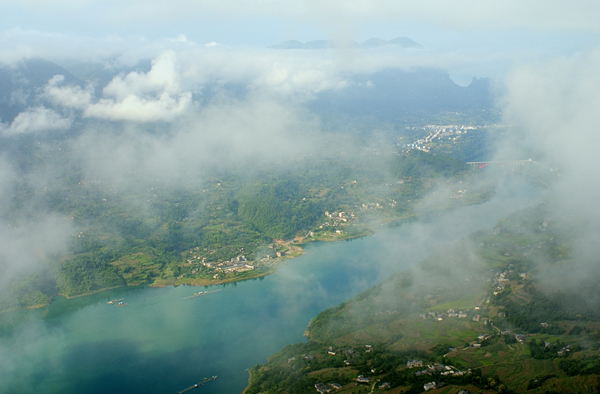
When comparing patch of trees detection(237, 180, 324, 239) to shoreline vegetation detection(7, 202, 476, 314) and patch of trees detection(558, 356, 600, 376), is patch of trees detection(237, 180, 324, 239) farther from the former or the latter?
patch of trees detection(558, 356, 600, 376)

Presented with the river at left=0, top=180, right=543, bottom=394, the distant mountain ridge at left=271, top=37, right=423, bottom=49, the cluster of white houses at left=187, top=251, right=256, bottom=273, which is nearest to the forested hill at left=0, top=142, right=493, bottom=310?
the cluster of white houses at left=187, top=251, right=256, bottom=273

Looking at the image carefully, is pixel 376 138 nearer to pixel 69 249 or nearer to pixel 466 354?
pixel 69 249

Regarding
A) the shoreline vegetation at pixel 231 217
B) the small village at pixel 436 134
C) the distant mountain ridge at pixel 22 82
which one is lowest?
the shoreline vegetation at pixel 231 217

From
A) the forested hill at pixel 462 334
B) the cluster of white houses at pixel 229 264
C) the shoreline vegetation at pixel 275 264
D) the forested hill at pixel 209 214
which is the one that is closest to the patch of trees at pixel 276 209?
the forested hill at pixel 209 214

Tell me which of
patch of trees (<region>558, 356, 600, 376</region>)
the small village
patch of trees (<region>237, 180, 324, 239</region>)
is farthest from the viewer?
the small village

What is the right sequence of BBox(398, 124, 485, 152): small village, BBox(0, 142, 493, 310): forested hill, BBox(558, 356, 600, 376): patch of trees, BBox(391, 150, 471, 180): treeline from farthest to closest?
BBox(398, 124, 485, 152): small village, BBox(391, 150, 471, 180): treeline, BBox(0, 142, 493, 310): forested hill, BBox(558, 356, 600, 376): patch of trees

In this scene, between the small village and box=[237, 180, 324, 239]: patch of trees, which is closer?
box=[237, 180, 324, 239]: patch of trees

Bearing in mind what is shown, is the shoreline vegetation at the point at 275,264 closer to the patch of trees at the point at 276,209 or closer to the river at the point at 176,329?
the river at the point at 176,329

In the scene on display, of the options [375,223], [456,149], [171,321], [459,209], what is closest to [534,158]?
[456,149]

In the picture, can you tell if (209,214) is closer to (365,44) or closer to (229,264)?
(229,264)
